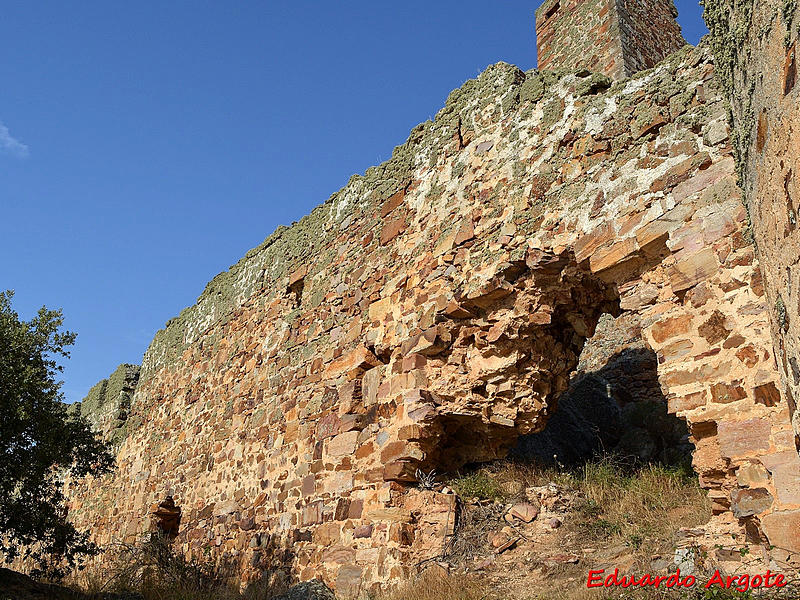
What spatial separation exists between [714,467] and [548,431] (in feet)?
13.6

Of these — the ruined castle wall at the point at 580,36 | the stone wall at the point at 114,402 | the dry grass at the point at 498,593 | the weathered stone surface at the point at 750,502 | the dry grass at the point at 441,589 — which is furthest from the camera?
the stone wall at the point at 114,402

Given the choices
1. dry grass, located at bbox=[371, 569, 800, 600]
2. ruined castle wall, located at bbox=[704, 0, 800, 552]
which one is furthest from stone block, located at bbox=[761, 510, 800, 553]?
dry grass, located at bbox=[371, 569, 800, 600]

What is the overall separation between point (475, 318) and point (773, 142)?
3295 mm

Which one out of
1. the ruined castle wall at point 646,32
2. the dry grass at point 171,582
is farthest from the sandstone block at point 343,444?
the ruined castle wall at point 646,32

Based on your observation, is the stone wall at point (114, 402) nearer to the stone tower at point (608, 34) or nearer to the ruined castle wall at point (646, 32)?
the stone tower at point (608, 34)

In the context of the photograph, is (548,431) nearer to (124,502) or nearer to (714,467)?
(714,467)

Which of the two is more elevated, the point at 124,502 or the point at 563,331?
the point at 563,331

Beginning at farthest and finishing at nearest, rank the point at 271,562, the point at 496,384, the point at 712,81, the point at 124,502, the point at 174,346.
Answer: the point at 174,346 < the point at 124,502 < the point at 271,562 < the point at 496,384 < the point at 712,81

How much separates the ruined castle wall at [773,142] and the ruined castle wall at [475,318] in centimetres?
47

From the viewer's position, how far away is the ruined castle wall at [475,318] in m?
3.86

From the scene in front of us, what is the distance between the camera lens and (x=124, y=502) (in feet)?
35.1

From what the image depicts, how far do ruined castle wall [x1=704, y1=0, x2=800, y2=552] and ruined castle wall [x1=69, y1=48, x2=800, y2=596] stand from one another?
470 millimetres

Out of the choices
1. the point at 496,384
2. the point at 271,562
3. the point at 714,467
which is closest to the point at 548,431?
the point at 496,384

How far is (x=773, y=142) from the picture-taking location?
253 centimetres
